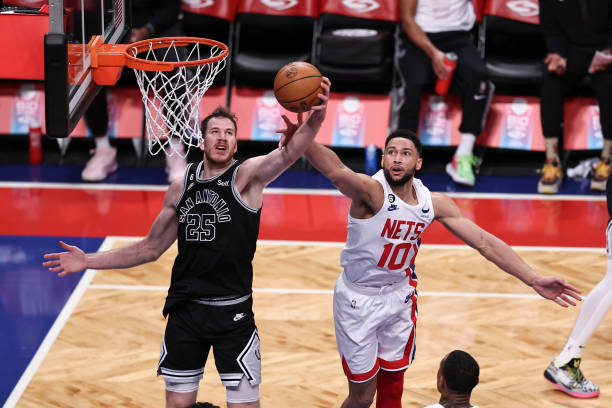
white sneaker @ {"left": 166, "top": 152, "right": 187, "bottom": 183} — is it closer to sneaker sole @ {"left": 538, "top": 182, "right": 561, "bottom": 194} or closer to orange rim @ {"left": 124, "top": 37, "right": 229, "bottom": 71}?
sneaker sole @ {"left": 538, "top": 182, "right": 561, "bottom": 194}

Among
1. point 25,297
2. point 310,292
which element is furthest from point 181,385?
point 25,297

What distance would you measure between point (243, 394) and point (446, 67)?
569 cm

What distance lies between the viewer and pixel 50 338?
608 centimetres

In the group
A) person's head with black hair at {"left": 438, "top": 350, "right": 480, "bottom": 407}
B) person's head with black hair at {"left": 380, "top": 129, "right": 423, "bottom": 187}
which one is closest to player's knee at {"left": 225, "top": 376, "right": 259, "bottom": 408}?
person's head with black hair at {"left": 438, "top": 350, "right": 480, "bottom": 407}

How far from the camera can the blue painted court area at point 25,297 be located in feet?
19.1

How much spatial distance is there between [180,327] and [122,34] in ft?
6.51

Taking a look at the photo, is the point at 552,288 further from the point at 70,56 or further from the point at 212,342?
the point at 70,56

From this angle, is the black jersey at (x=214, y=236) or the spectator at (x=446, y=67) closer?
the black jersey at (x=214, y=236)

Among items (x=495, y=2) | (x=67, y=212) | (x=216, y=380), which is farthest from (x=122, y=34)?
(x=495, y=2)

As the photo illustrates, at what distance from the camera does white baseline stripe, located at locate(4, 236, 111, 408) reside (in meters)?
5.37

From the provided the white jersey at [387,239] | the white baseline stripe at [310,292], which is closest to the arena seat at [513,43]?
the white baseline stripe at [310,292]

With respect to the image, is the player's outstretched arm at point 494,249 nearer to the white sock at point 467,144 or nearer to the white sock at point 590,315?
the white sock at point 590,315

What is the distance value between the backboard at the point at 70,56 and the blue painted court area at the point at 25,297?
1889 millimetres

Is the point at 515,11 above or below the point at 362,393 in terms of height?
above
